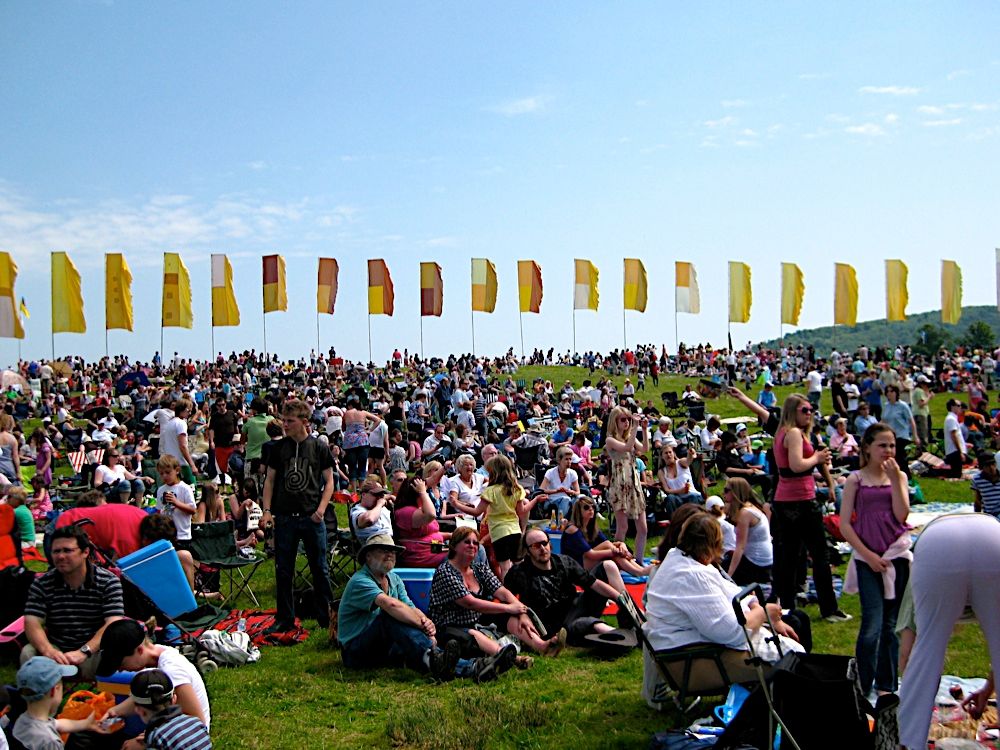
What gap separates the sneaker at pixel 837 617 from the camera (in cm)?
690

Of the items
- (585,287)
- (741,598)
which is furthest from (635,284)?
(741,598)

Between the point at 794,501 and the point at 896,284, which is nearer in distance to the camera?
the point at 794,501

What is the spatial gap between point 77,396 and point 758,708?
94.2 feet

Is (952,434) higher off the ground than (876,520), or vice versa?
(876,520)

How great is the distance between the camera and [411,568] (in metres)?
7.66

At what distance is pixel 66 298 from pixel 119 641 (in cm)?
2716

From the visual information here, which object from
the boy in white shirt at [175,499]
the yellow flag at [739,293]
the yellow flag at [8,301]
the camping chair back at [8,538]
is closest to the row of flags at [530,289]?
the yellow flag at [739,293]

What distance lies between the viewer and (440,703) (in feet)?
17.0

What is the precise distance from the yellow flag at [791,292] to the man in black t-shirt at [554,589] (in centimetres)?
3139

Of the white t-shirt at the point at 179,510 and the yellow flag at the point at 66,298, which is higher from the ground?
the yellow flag at the point at 66,298

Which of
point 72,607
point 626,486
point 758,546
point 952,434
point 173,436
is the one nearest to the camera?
point 72,607

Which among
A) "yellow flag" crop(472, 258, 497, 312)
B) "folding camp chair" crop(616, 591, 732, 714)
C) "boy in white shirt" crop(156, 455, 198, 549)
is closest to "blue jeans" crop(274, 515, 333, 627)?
"boy in white shirt" crop(156, 455, 198, 549)

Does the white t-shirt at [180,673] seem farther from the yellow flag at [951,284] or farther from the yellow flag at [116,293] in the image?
the yellow flag at [951,284]

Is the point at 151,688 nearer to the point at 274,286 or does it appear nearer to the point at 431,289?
the point at 274,286
